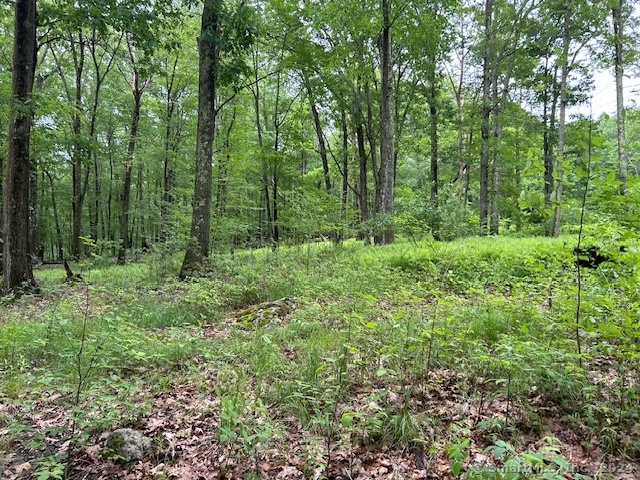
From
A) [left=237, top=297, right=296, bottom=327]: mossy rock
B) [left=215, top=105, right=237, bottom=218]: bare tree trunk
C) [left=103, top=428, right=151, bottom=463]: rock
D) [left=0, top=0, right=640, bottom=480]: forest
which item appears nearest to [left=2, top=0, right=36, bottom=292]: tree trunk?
[left=0, top=0, right=640, bottom=480]: forest

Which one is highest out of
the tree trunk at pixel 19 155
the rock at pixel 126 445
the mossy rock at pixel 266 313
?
the tree trunk at pixel 19 155

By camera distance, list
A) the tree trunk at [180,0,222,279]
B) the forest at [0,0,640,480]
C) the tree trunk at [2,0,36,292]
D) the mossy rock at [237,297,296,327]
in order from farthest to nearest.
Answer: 1. the tree trunk at [180,0,222,279]
2. the tree trunk at [2,0,36,292]
3. the mossy rock at [237,297,296,327]
4. the forest at [0,0,640,480]

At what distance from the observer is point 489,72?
1432 centimetres

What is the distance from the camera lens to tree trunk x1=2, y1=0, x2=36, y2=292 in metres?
7.09

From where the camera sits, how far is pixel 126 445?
2.52 meters

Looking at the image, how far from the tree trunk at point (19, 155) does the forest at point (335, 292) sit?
1.7 inches

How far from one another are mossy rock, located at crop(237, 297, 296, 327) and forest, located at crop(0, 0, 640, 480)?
0.03 m

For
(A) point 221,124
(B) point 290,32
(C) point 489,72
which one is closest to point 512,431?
(B) point 290,32

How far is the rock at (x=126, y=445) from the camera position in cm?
246

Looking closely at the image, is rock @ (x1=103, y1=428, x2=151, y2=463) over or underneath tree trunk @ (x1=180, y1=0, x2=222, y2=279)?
underneath

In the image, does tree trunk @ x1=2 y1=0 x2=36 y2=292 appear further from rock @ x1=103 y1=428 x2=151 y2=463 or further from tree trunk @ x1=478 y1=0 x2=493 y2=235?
tree trunk @ x1=478 y1=0 x2=493 y2=235

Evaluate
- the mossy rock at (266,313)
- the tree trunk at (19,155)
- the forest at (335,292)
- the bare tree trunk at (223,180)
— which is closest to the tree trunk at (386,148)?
the forest at (335,292)

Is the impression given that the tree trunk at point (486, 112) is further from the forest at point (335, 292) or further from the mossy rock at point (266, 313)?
the mossy rock at point (266, 313)

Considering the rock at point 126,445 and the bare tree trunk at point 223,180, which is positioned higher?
the bare tree trunk at point 223,180
